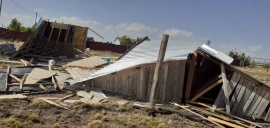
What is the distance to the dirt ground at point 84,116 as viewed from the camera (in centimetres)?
734

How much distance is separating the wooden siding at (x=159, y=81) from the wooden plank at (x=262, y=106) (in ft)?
8.46

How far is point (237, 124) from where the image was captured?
8.80 m

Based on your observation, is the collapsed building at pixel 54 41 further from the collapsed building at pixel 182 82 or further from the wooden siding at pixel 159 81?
the wooden siding at pixel 159 81

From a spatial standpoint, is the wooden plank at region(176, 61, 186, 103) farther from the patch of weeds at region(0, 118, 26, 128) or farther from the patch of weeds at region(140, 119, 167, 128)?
the patch of weeds at region(0, 118, 26, 128)

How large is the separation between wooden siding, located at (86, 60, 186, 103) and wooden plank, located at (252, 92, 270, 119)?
2.58 m

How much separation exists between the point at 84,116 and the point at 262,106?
5.92m

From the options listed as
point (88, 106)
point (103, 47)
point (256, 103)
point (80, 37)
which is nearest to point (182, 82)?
point (256, 103)

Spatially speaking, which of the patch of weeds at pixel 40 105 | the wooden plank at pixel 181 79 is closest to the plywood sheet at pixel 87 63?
the wooden plank at pixel 181 79

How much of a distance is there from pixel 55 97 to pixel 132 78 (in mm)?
2735

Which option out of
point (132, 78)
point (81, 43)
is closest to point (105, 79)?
point (132, 78)

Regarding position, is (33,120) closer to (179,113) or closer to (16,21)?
(179,113)

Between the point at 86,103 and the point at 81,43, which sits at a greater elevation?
the point at 81,43

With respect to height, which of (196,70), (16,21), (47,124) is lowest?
(47,124)

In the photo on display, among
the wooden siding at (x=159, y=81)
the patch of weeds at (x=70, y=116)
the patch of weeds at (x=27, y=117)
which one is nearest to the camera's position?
the patch of weeds at (x=27, y=117)
